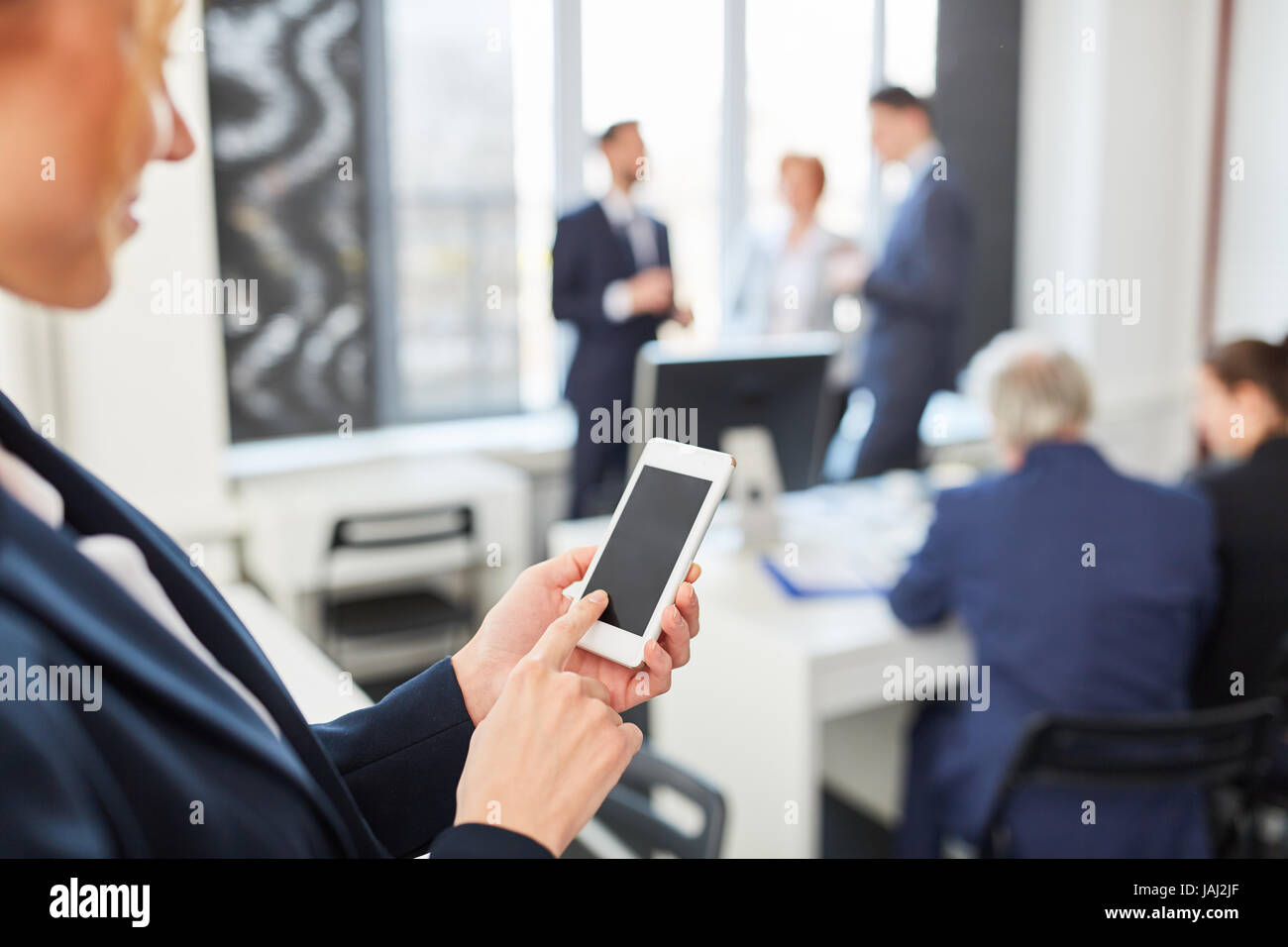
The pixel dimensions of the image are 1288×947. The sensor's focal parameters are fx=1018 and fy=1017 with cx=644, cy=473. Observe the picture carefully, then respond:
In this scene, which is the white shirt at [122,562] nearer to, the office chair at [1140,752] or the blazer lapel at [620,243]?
the office chair at [1140,752]

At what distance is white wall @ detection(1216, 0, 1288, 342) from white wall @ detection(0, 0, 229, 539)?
0.88 meters

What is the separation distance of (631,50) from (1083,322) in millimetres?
2887

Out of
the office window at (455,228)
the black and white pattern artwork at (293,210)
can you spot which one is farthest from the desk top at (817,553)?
the black and white pattern artwork at (293,210)

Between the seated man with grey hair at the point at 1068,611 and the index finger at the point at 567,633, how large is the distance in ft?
3.55

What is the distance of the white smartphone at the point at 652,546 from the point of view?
432 mm

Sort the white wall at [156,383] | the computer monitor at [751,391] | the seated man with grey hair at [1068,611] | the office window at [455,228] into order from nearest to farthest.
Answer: the white wall at [156,383], the seated man with grey hair at [1068,611], the computer monitor at [751,391], the office window at [455,228]

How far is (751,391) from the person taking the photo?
1628 mm

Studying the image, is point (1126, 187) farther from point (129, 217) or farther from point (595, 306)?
point (129, 217)

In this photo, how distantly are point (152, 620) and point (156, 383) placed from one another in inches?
71.8

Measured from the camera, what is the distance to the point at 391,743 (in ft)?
1.59

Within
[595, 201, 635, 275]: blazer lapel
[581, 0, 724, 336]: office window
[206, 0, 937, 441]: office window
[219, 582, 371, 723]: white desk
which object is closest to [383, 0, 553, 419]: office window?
[206, 0, 937, 441]: office window

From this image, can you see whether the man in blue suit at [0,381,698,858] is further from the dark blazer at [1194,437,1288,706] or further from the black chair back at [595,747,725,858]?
the dark blazer at [1194,437,1288,706]

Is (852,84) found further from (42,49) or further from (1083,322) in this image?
(1083,322)

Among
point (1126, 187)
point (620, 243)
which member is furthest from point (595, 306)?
point (1126, 187)
